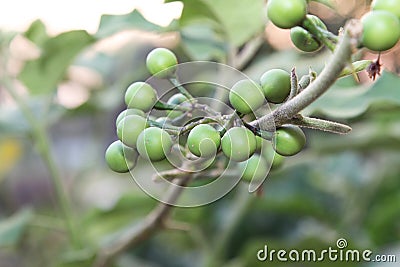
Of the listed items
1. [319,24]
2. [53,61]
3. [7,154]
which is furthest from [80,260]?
[7,154]

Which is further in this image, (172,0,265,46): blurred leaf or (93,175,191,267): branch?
(172,0,265,46): blurred leaf

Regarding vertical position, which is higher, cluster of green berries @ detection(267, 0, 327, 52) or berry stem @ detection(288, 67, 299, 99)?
cluster of green berries @ detection(267, 0, 327, 52)

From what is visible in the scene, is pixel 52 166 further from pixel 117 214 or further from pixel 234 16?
pixel 234 16

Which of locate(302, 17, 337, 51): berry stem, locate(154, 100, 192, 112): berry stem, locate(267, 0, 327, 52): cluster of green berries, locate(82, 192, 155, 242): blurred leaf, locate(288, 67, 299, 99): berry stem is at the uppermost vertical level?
locate(267, 0, 327, 52): cluster of green berries

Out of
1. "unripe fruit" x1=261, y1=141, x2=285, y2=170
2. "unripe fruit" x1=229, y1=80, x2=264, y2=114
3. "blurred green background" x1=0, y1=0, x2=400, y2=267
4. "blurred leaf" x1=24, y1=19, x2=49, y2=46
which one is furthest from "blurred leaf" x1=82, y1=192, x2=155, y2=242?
"unripe fruit" x1=229, y1=80, x2=264, y2=114

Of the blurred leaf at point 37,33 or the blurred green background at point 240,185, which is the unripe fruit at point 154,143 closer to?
the blurred green background at point 240,185

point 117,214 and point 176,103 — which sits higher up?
point 176,103

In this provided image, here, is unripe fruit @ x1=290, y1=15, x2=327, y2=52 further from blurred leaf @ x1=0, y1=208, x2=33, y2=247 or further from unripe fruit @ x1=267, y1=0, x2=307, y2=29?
blurred leaf @ x1=0, y1=208, x2=33, y2=247
